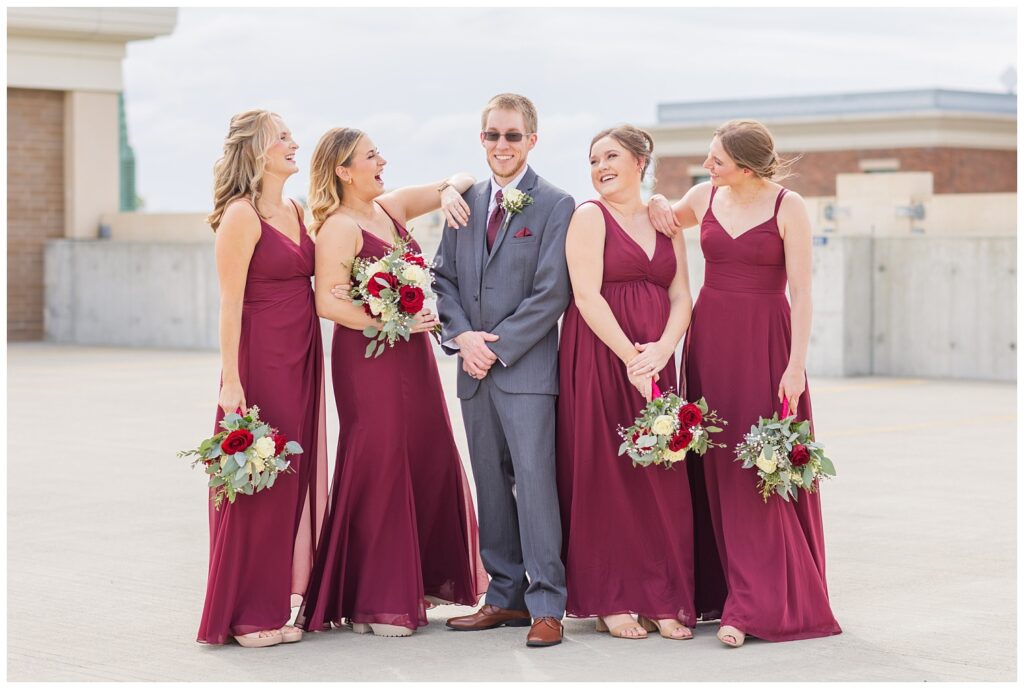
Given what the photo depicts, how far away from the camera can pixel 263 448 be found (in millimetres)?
6867

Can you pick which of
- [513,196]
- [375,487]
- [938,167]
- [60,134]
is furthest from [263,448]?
[938,167]

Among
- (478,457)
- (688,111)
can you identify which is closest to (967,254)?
(478,457)

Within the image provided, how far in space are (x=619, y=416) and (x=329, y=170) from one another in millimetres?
1642

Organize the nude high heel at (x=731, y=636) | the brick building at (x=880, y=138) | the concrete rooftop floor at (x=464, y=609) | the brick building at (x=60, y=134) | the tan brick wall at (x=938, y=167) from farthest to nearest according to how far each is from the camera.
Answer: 1. the brick building at (x=880, y=138)
2. the tan brick wall at (x=938, y=167)
3. the brick building at (x=60, y=134)
4. the nude high heel at (x=731, y=636)
5. the concrete rooftop floor at (x=464, y=609)

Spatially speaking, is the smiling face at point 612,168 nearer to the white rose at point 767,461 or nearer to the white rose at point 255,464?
the white rose at point 767,461

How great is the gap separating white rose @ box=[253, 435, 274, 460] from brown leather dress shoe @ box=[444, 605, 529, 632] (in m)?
1.12

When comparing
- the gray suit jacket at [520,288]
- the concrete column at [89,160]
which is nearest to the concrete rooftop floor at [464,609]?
the gray suit jacket at [520,288]

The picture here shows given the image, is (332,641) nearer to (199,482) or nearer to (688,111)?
(199,482)

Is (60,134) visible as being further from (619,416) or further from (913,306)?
(619,416)

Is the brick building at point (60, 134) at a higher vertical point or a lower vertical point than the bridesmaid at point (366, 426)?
higher

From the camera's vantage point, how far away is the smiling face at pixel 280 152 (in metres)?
7.08

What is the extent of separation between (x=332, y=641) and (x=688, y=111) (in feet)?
133

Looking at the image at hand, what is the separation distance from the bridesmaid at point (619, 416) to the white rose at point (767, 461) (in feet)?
1.39

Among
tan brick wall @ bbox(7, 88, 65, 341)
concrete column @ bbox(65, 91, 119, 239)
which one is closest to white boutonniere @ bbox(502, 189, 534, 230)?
tan brick wall @ bbox(7, 88, 65, 341)
